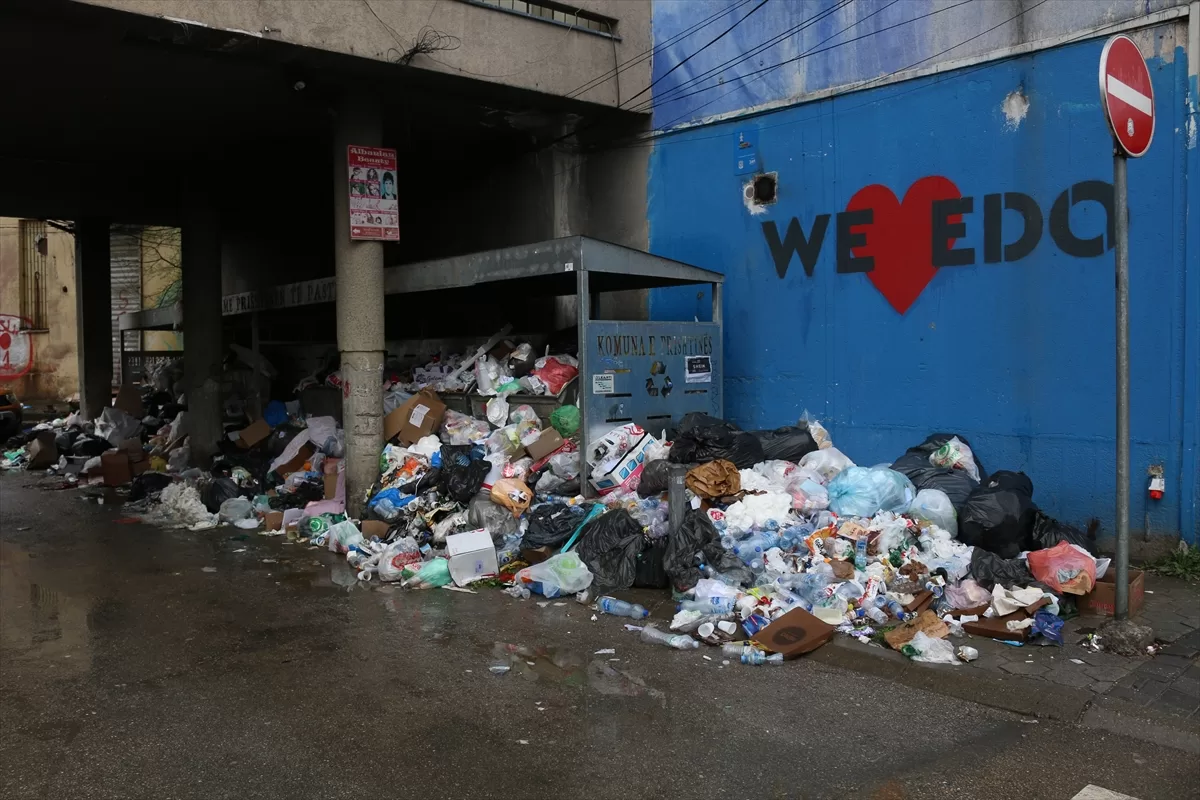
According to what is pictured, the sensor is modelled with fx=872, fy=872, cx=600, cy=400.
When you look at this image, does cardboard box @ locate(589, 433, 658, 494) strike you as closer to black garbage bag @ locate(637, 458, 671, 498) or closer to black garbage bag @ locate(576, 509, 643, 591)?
black garbage bag @ locate(637, 458, 671, 498)

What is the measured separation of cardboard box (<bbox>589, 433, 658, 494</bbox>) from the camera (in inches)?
289

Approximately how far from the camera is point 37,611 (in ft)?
20.0

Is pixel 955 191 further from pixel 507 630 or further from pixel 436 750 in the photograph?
pixel 436 750

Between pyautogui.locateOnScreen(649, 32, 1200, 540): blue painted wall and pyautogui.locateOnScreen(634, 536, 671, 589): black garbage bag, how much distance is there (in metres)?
2.61

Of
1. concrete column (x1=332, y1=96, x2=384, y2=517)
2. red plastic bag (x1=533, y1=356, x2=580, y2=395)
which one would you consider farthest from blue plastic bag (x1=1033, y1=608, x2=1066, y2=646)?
concrete column (x1=332, y1=96, x2=384, y2=517)

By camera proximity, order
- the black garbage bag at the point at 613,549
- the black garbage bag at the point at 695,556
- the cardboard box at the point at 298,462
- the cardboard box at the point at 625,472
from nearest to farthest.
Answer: the black garbage bag at the point at 695,556
the black garbage bag at the point at 613,549
the cardboard box at the point at 625,472
the cardboard box at the point at 298,462

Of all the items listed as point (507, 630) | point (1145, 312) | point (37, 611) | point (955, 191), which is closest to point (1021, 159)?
point (955, 191)

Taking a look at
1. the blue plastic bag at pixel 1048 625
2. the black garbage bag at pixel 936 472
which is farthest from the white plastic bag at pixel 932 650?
the black garbage bag at pixel 936 472

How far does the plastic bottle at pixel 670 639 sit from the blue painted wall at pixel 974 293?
3.38 m

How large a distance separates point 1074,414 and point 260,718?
590cm

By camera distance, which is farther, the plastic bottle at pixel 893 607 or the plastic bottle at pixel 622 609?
the plastic bottle at pixel 622 609

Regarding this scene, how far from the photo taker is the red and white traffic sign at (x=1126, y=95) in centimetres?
Result: 443

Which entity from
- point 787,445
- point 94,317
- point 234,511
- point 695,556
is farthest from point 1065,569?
point 94,317

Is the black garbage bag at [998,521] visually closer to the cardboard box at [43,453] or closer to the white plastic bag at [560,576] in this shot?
the white plastic bag at [560,576]
